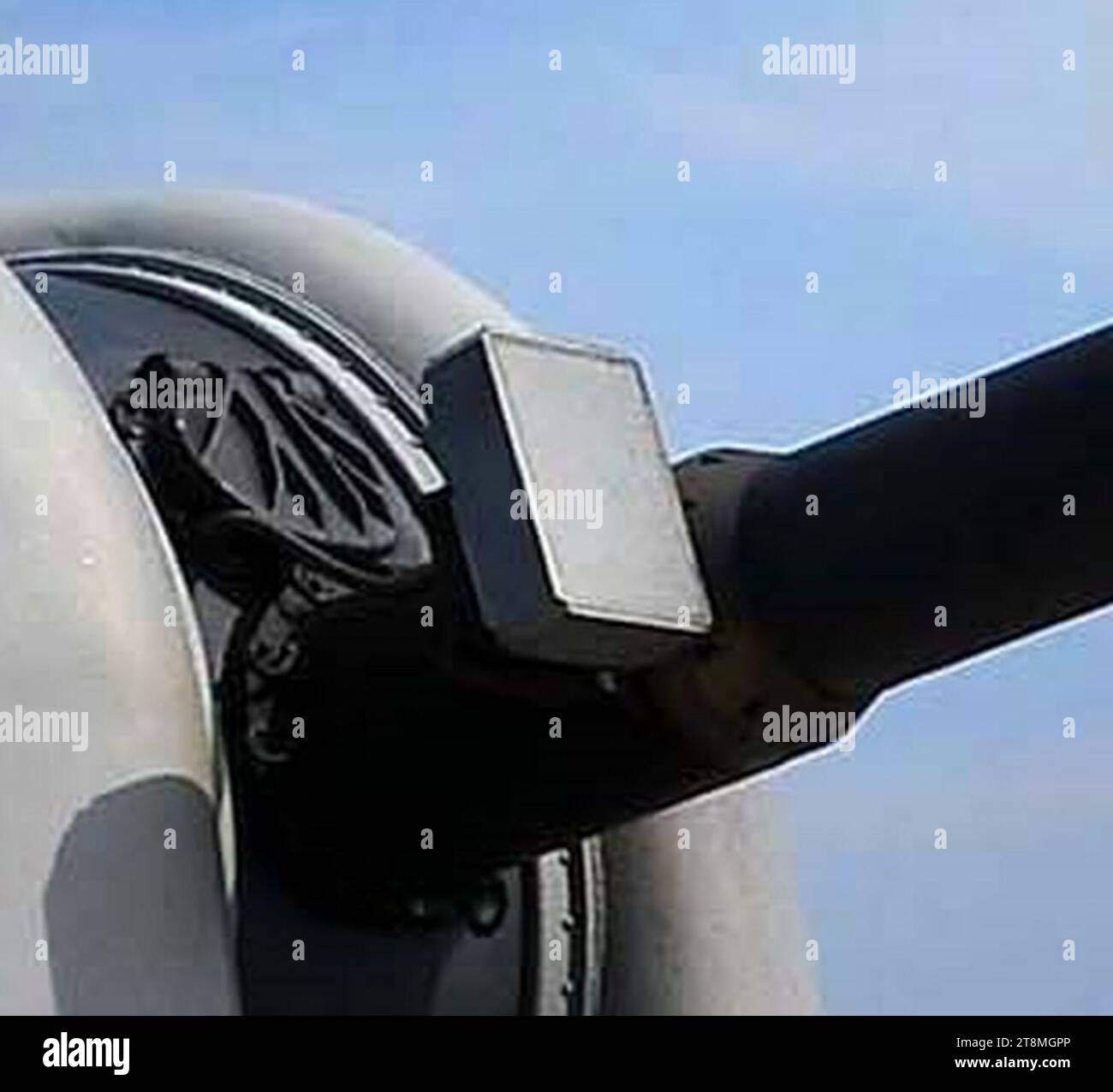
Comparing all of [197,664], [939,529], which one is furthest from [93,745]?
[939,529]

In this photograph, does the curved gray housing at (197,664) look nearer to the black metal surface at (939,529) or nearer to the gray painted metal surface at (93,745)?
the gray painted metal surface at (93,745)

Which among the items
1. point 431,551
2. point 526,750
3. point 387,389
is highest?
point 387,389

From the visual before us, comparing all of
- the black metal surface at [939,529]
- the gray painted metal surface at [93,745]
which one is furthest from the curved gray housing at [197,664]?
the black metal surface at [939,529]

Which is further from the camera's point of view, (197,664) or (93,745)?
(197,664)

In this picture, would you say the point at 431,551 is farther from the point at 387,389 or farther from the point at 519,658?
the point at 387,389

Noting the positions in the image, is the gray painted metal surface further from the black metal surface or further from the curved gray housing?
the black metal surface

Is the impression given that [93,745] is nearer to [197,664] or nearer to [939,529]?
[197,664]

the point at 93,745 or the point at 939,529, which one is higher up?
the point at 939,529

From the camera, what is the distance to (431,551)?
8.10 feet

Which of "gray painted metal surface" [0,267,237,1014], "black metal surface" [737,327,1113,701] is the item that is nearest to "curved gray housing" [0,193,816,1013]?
"gray painted metal surface" [0,267,237,1014]

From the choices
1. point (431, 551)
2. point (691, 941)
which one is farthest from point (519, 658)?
point (691, 941)

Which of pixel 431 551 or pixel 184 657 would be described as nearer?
pixel 184 657
